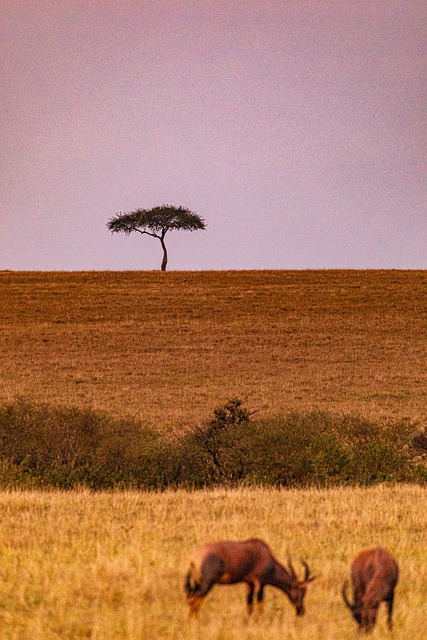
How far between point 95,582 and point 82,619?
90 centimetres

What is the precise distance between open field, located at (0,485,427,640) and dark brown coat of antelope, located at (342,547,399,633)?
73 cm

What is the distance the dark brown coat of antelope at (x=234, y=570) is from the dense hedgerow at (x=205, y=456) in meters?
13.8

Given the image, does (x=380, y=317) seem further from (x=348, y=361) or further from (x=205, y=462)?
(x=205, y=462)

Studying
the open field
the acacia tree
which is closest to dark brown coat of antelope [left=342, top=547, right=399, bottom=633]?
the open field

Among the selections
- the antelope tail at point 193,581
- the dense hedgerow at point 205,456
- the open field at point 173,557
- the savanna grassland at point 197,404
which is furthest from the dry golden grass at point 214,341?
the antelope tail at point 193,581

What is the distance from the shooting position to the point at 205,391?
120 feet

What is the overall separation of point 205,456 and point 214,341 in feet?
92.0

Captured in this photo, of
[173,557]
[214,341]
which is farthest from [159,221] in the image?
[173,557]

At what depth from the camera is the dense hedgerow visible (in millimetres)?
19750

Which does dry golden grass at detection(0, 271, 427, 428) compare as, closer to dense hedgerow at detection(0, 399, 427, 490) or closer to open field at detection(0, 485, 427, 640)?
dense hedgerow at detection(0, 399, 427, 490)

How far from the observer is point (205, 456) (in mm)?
20812

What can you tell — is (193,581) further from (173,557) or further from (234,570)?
(173,557)

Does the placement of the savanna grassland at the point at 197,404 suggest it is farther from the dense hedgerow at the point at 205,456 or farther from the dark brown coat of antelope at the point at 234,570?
the dense hedgerow at the point at 205,456

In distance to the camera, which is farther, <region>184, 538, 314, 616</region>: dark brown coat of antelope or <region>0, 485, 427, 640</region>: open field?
<region>0, 485, 427, 640</region>: open field
